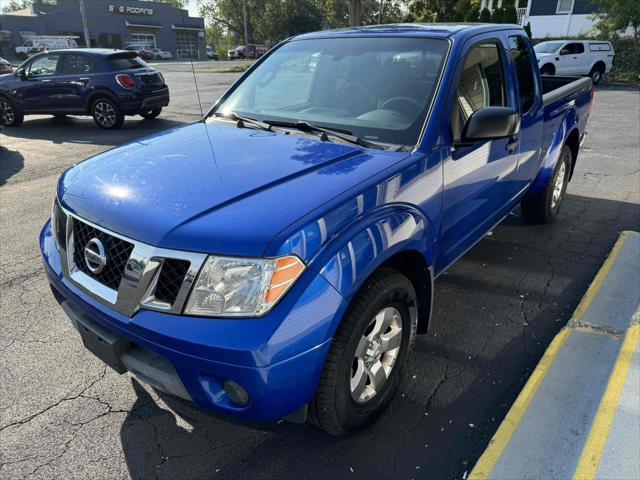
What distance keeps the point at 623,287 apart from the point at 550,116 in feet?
5.23

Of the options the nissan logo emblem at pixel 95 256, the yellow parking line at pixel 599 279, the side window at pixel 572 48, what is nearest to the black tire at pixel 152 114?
the yellow parking line at pixel 599 279

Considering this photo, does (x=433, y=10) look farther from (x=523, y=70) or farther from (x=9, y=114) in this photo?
(x=523, y=70)

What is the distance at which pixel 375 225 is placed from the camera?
210 centimetres

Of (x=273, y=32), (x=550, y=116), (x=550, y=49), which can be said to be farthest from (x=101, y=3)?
(x=550, y=116)

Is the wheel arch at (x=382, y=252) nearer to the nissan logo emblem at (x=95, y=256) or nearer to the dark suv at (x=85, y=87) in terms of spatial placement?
the nissan logo emblem at (x=95, y=256)

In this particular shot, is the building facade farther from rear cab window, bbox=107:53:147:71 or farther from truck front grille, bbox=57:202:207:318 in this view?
truck front grille, bbox=57:202:207:318

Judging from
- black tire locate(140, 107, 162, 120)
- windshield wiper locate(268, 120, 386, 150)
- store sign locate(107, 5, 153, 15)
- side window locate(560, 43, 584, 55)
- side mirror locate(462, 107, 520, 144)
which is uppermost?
store sign locate(107, 5, 153, 15)

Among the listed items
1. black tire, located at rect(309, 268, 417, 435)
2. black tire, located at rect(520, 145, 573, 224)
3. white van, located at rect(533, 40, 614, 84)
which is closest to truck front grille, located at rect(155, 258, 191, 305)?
black tire, located at rect(309, 268, 417, 435)

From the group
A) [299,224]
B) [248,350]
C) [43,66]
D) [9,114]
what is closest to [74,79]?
[43,66]

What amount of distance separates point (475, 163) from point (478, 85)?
0.58 m

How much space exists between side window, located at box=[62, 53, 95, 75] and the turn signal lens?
2.27 feet

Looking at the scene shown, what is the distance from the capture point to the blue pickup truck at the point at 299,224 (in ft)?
5.91

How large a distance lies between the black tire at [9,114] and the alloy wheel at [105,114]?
Result: 2.02m

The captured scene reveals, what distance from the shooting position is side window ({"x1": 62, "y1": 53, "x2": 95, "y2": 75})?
1044cm
